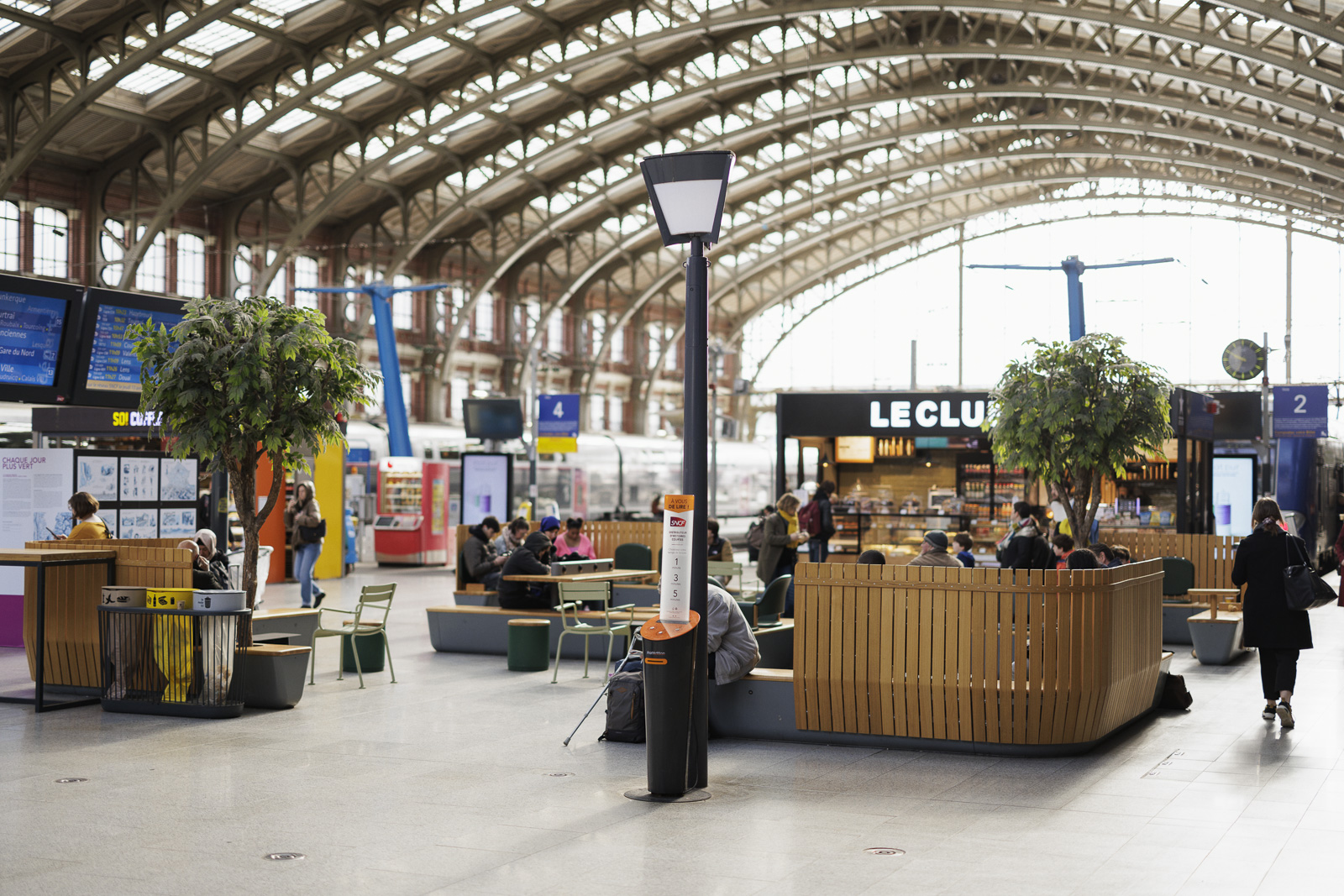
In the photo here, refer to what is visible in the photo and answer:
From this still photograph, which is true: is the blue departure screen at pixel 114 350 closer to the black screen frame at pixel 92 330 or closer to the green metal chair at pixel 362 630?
the black screen frame at pixel 92 330

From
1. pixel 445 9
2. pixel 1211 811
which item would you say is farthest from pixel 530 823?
pixel 445 9

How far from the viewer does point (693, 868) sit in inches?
205

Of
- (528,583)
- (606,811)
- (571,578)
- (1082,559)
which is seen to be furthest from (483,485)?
(606,811)

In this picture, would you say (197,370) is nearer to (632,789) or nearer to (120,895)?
(632,789)

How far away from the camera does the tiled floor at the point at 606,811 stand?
509cm

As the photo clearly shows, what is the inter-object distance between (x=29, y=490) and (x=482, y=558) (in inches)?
169

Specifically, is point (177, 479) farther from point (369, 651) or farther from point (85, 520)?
Result: point (369, 651)

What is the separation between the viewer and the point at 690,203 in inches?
269

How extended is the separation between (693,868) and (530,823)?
104cm

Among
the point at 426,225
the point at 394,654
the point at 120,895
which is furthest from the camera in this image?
the point at 426,225

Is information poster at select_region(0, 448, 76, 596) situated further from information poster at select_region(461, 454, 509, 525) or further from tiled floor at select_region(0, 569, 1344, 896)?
information poster at select_region(461, 454, 509, 525)

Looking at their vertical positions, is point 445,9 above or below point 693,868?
above

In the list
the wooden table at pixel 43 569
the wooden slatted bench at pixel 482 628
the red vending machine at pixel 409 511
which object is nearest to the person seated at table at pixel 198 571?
the wooden table at pixel 43 569

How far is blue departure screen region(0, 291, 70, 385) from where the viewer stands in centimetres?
1138
